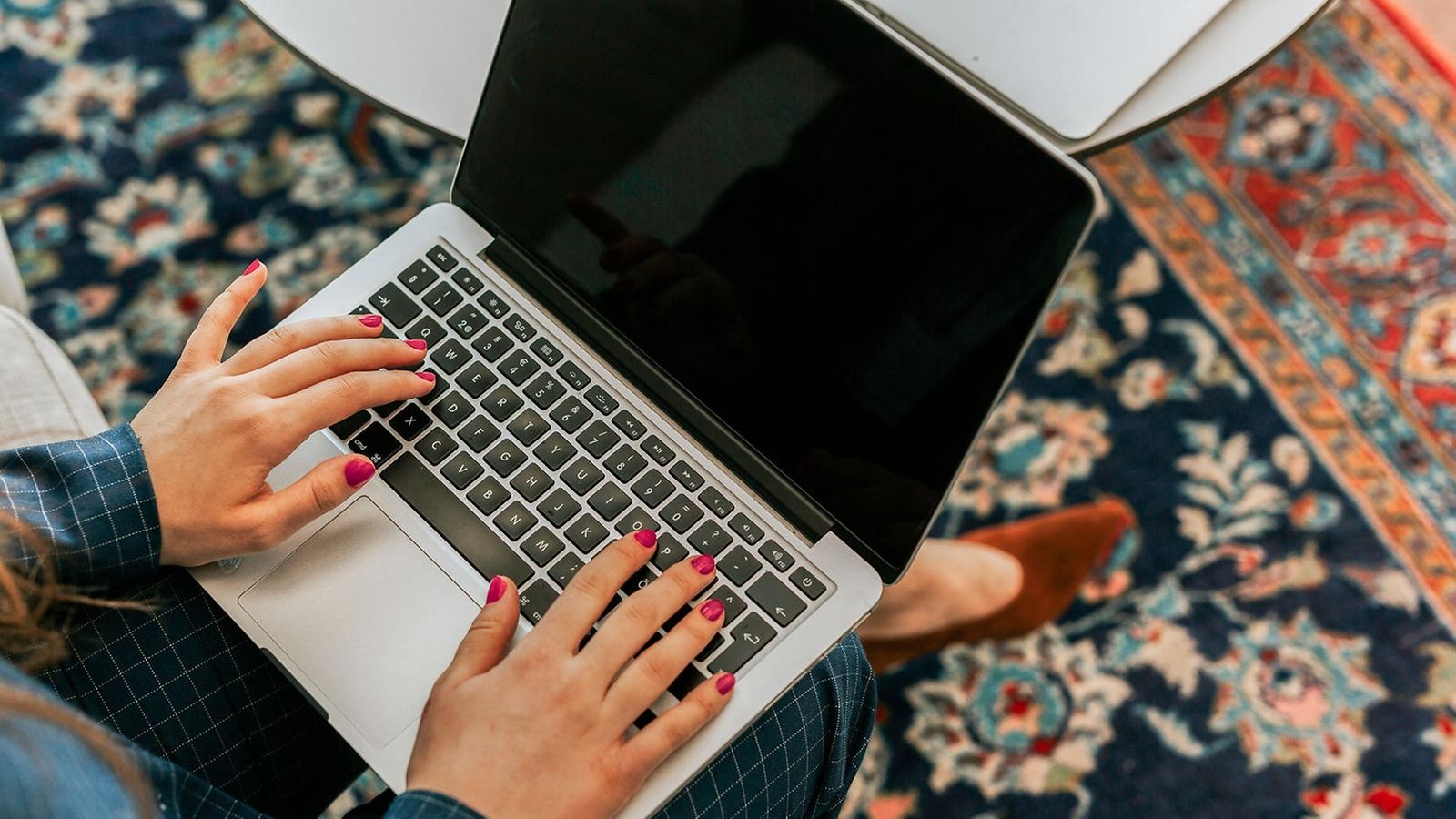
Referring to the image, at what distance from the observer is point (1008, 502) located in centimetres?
132

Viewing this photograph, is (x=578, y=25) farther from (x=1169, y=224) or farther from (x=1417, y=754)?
(x=1417, y=754)

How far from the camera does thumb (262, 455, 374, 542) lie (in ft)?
2.35

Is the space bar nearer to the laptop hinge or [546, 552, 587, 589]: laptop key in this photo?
[546, 552, 587, 589]: laptop key

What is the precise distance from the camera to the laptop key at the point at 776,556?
29.2 inches

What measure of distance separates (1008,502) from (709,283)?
69cm

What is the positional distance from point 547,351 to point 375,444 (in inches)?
5.4

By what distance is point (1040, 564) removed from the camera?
125 cm

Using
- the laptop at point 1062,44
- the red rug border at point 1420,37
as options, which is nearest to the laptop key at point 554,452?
the laptop at point 1062,44

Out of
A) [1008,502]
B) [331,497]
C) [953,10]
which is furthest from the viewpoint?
[1008,502]

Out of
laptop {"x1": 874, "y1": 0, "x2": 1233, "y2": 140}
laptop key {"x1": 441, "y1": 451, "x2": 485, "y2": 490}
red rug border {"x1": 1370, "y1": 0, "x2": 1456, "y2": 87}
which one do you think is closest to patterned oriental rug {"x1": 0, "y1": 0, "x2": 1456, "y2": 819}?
red rug border {"x1": 1370, "y1": 0, "x2": 1456, "y2": 87}

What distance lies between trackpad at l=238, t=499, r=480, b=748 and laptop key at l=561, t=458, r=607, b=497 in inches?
4.1

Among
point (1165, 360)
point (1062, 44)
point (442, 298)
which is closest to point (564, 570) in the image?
point (442, 298)

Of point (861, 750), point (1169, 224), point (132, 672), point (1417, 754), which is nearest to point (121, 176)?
point (132, 672)

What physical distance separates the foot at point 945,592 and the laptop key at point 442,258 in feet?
1.91
